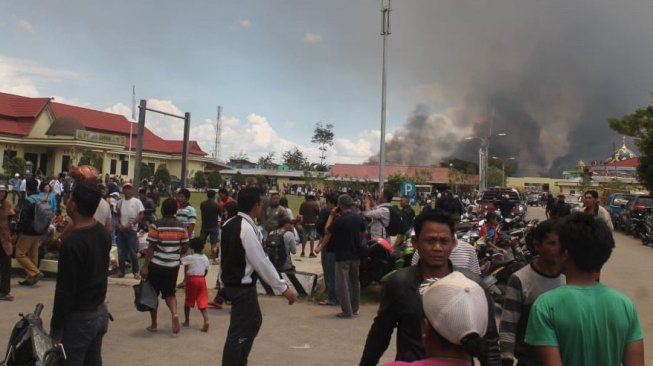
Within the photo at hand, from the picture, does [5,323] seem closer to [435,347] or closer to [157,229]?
[157,229]

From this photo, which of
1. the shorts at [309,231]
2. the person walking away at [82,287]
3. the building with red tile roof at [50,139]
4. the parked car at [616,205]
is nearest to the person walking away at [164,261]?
the person walking away at [82,287]

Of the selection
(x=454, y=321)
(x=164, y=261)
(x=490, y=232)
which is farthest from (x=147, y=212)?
(x=454, y=321)

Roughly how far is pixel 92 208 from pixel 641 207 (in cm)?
2382

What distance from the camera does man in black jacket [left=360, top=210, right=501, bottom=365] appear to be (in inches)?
110

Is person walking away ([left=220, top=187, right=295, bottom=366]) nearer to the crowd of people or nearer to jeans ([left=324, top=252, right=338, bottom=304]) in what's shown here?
the crowd of people

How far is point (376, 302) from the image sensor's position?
920 cm

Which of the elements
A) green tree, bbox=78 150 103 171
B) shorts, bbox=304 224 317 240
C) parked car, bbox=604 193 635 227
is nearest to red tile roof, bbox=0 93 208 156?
green tree, bbox=78 150 103 171

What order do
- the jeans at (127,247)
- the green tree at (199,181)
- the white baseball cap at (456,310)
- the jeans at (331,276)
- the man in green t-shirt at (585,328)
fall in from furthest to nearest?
1. the green tree at (199,181)
2. the jeans at (127,247)
3. the jeans at (331,276)
4. the man in green t-shirt at (585,328)
5. the white baseball cap at (456,310)

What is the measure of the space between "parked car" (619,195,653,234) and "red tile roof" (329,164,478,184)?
44.8 metres

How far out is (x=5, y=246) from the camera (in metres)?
7.80

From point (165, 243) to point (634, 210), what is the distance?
21874 mm

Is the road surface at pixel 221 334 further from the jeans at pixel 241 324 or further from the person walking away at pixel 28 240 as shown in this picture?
the jeans at pixel 241 324

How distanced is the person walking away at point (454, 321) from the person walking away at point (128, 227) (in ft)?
28.2

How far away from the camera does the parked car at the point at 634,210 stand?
73.5 feet
